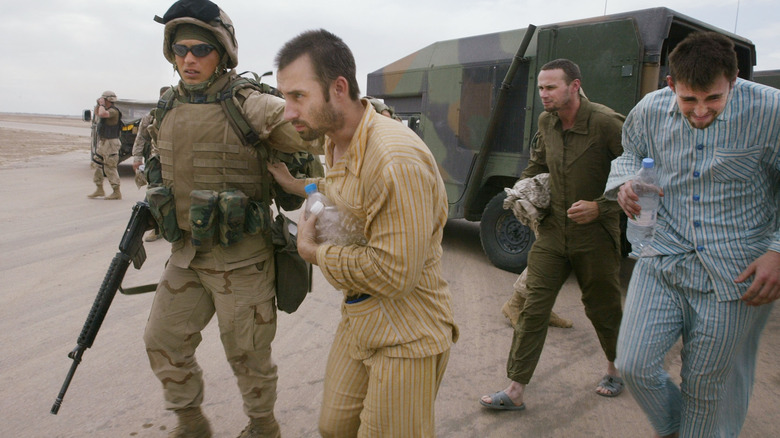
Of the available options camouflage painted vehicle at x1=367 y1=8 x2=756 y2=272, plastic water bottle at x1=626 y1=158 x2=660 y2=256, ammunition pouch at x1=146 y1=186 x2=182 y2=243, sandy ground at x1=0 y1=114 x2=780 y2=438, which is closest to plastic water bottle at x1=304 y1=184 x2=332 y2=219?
ammunition pouch at x1=146 y1=186 x2=182 y2=243

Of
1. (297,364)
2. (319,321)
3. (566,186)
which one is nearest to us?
(566,186)

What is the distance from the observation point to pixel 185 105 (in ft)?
8.66

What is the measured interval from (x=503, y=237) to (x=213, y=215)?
13.9 ft

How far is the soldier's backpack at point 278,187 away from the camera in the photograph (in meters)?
2.61

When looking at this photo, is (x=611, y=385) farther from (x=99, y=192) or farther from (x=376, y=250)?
(x=99, y=192)

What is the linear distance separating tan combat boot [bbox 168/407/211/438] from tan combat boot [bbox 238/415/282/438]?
0.19 m

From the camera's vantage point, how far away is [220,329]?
2598 mm

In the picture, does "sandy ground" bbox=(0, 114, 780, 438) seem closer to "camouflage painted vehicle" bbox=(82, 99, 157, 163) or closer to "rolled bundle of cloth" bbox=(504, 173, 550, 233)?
"rolled bundle of cloth" bbox=(504, 173, 550, 233)

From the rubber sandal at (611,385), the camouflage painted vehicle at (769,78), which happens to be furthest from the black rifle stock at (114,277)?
the camouflage painted vehicle at (769,78)

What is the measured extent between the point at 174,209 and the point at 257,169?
1.37ft

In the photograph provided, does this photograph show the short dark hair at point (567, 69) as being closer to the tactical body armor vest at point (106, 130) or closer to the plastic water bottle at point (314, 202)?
the plastic water bottle at point (314, 202)

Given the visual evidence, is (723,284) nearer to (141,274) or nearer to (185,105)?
(185,105)

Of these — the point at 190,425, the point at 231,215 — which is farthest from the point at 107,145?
the point at 231,215

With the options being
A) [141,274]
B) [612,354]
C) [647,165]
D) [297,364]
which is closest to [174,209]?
[297,364]
